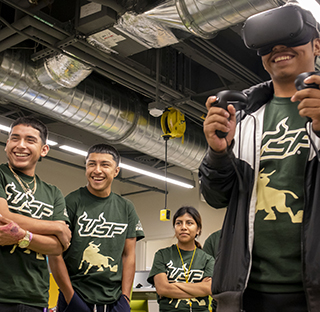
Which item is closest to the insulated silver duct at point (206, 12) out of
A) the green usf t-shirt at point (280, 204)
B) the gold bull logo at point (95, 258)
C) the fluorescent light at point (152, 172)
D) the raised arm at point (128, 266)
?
the raised arm at point (128, 266)

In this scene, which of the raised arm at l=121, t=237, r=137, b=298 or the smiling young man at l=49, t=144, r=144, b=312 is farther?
the raised arm at l=121, t=237, r=137, b=298

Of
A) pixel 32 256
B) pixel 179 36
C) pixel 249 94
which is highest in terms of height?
pixel 179 36

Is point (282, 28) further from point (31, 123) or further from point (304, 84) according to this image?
point (31, 123)

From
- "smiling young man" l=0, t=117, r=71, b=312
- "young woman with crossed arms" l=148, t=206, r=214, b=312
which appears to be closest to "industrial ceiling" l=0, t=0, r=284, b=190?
"young woman with crossed arms" l=148, t=206, r=214, b=312

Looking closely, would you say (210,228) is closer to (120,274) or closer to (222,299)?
(120,274)

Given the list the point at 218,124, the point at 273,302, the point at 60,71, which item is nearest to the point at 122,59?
the point at 60,71

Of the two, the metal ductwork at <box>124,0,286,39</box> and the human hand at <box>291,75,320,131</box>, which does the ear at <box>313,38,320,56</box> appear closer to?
the human hand at <box>291,75,320,131</box>

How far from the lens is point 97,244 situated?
7.87 feet

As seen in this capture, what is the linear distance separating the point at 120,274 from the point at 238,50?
3.52m

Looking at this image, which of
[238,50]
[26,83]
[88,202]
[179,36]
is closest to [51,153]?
[26,83]

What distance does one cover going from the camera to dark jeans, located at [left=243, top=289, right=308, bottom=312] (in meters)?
0.96

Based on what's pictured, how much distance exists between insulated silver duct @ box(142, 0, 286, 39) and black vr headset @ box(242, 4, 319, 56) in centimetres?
201

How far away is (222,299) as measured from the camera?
102cm

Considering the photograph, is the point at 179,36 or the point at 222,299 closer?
the point at 222,299
